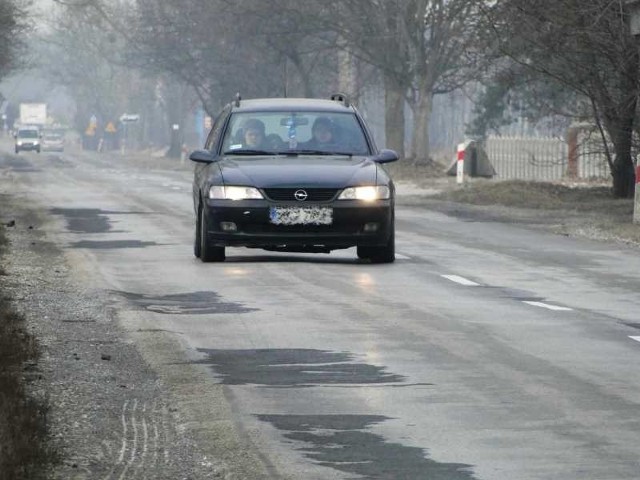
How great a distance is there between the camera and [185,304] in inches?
593

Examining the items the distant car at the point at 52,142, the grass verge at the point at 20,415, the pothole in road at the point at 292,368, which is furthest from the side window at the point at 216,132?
the distant car at the point at 52,142

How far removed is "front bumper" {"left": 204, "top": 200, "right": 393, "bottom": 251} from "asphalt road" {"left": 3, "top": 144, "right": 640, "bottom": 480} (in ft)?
0.93

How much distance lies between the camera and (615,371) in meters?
11.0

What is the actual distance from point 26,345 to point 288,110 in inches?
353

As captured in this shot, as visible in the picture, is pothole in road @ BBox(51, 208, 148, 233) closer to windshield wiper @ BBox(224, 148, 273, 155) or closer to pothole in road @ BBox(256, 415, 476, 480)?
windshield wiper @ BBox(224, 148, 273, 155)

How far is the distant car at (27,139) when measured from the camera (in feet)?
380

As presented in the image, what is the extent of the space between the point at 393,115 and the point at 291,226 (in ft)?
147

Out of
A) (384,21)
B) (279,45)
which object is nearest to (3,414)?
(384,21)

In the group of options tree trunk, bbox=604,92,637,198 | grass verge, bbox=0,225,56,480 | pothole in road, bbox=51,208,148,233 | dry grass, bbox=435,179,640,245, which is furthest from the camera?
tree trunk, bbox=604,92,637,198

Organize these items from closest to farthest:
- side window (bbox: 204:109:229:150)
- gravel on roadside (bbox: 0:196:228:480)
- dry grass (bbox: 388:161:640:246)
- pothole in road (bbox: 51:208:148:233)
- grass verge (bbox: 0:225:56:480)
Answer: grass verge (bbox: 0:225:56:480) < gravel on roadside (bbox: 0:196:228:480) < side window (bbox: 204:109:229:150) < pothole in road (bbox: 51:208:148:233) < dry grass (bbox: 388:161:640:246)

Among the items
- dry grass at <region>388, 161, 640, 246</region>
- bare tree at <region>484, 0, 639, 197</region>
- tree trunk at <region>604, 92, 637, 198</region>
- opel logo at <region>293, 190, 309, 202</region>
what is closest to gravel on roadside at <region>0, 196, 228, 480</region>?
opel logo at <region>293, 190, 309, 202</region>

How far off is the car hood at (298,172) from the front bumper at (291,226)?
19 centimetres

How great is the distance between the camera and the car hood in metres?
18.5

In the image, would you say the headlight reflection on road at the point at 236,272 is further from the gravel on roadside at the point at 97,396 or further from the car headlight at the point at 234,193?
the gravel on roadside at the point at 97,396
